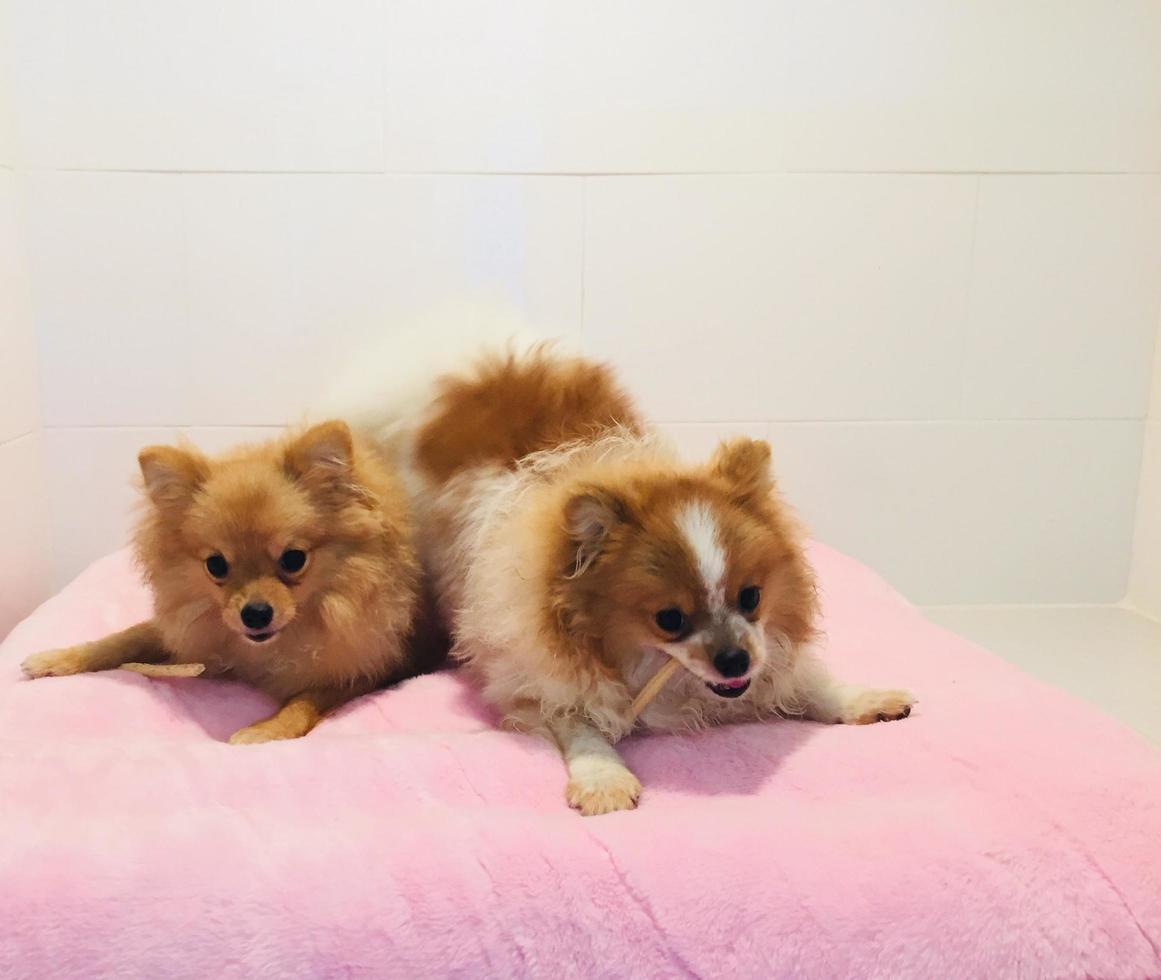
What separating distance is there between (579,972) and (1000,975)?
1.52ft

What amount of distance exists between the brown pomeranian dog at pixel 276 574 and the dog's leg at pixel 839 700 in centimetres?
73

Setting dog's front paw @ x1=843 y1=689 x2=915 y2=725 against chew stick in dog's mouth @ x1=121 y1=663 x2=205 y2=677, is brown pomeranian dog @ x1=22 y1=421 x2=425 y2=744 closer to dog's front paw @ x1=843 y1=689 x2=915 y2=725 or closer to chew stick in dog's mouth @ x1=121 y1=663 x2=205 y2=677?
chew stick in dog's mouth @ x1=121 y1=663 x2=205 y2=677

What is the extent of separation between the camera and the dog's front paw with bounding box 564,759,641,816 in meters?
1.23

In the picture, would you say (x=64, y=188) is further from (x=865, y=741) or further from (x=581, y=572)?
(x=865, y=741)

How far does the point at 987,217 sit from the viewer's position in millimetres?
2418

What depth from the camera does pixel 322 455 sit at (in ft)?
5.22

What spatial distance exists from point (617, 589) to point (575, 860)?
16.7 inches

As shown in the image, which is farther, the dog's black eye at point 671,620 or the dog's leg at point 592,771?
the dog's black eye at point 671,620

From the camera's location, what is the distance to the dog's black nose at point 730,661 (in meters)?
1.30

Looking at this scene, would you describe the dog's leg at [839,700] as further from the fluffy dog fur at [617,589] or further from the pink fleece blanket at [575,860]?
the pink fleece blanket at [575,860]

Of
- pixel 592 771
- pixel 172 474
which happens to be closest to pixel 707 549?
pixel 592 771


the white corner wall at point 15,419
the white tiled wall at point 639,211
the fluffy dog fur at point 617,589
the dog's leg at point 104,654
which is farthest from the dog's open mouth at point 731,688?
the white corner wall at point 15,419

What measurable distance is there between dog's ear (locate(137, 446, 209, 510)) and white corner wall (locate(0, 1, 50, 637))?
2.69 feet

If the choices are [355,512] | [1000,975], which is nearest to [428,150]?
[355,512]
